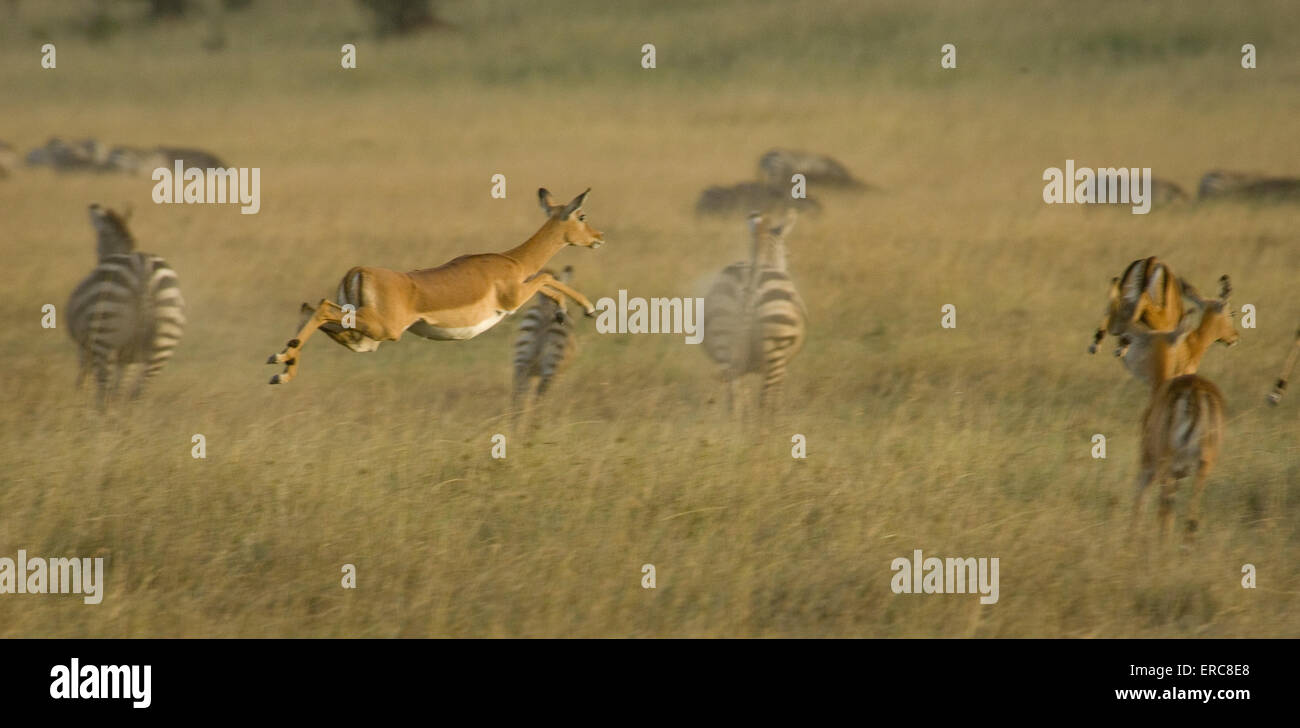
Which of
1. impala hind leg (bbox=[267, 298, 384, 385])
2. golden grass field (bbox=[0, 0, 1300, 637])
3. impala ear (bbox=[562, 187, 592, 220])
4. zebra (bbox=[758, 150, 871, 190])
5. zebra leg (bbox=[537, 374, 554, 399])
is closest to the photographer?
impala hind leg (bbox=[267, 298, 384, 385])

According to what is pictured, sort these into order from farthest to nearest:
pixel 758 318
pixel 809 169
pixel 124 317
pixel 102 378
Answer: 1. pixel 809 169
2. pixel 102 378
3. pixel 124 317
4. pixel 758 318

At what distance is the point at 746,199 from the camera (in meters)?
21.7

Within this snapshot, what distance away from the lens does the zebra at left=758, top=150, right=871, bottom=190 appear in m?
24.1

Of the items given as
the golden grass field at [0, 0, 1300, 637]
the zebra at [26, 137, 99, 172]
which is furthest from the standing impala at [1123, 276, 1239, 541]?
the zebra at [26, 137, 99, 172]

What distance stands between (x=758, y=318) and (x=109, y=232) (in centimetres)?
525

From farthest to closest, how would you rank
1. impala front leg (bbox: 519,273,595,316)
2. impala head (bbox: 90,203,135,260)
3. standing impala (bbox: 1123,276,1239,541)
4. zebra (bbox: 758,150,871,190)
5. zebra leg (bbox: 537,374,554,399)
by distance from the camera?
zebra (bbox: 758,150,871,190)
impala head (bbox: 90,203,135,260)
zebra leg (bbox: 537,374,554,399)
standing impala (bbox: 1123,276,1239,541)
impala front leg (bbox: 519,273,595,316)

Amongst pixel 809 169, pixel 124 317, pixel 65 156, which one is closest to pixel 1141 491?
pixel 124 317

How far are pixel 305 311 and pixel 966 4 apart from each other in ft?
114

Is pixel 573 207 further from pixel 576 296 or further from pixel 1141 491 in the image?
pixel 1141 491

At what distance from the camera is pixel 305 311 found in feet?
24.0

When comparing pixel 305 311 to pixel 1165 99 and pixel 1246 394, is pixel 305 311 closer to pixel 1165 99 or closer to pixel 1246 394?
pixel 1246 394

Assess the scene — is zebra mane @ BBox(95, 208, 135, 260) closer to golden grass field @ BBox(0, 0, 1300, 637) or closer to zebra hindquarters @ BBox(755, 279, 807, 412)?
golden grass field @ BBox(0, 0, 1300, 637)

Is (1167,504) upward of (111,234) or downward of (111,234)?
downward

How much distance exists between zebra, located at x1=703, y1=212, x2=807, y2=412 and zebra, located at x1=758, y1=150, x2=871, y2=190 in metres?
11.9
